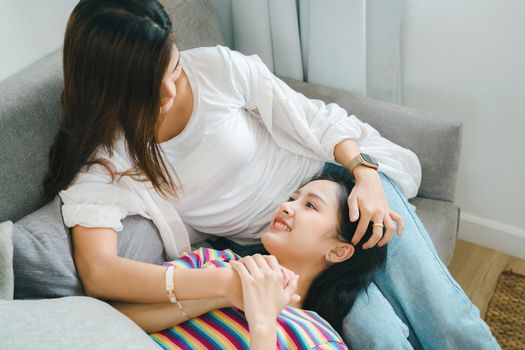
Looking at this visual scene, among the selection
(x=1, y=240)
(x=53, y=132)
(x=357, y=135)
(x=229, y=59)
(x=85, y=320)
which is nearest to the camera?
(x=85, y=320)

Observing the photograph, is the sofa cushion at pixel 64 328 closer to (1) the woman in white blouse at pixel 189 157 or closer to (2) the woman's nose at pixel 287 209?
(1) the woman in white blouse at pixel 189 157

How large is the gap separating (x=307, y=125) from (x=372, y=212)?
0.35m

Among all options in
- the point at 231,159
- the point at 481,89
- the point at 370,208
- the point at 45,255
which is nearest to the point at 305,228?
the point at 370,208

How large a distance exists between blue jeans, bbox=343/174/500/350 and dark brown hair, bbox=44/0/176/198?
60 cm

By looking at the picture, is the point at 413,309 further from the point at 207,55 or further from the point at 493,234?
the point at 493,234

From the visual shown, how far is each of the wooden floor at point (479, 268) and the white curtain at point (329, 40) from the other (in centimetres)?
66

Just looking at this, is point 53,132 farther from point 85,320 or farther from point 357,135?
point 357,135

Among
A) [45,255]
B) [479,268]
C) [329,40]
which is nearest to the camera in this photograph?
[45,255]

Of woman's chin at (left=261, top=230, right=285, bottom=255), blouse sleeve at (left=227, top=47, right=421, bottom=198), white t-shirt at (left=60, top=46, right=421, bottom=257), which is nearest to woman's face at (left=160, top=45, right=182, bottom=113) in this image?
white t-shirt at (left=60, top=46, right=421, bottom=257)

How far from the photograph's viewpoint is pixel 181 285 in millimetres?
1335

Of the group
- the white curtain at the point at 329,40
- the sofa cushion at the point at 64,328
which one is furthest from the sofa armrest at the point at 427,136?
the sofa cushion at the point at 64,328

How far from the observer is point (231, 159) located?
1601 millimetres

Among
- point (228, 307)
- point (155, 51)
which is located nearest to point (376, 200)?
point (228, 307)

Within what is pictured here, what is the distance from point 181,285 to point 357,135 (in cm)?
73
